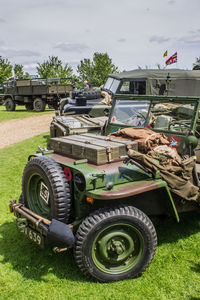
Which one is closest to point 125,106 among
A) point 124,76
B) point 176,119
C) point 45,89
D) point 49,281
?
point 176,119

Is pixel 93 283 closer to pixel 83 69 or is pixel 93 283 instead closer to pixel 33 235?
pixel 33 235

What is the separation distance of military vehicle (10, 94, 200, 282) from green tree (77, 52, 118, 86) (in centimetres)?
2785

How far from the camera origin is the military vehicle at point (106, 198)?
9.29 feet

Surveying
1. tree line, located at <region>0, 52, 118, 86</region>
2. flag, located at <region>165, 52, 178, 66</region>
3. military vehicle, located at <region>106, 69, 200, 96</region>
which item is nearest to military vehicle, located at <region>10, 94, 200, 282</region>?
military vehicle, located at <region>106, 69, 200, 96</region>

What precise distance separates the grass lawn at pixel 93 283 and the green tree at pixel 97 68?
90.8 ft

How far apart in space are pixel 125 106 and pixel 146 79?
7055 mm

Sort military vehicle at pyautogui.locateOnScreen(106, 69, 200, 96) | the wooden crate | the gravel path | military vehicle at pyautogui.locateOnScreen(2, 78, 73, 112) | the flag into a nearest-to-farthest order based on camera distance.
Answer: the wooden crate < the gravel path < military vehicle at pyautogui.locateOnScreen(106, 69, 200, 96) < the flag < military vehicle at pyautogui.locateOnScreen(2, 78, 73, 112)

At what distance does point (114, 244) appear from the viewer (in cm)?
293

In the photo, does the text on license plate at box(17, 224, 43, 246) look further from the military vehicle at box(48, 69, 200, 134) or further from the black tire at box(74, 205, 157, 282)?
the military vehicle at box(48, 69, 200, 134)

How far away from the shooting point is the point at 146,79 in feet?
37.0

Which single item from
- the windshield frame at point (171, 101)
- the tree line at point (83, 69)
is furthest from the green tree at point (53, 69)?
the windshield frame at point (171, 101)

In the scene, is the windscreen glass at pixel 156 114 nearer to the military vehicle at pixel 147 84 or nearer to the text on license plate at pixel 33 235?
the text on license plate at pixel 33 235

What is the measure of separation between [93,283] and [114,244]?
16.6 inches

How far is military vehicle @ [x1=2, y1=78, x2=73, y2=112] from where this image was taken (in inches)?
706
